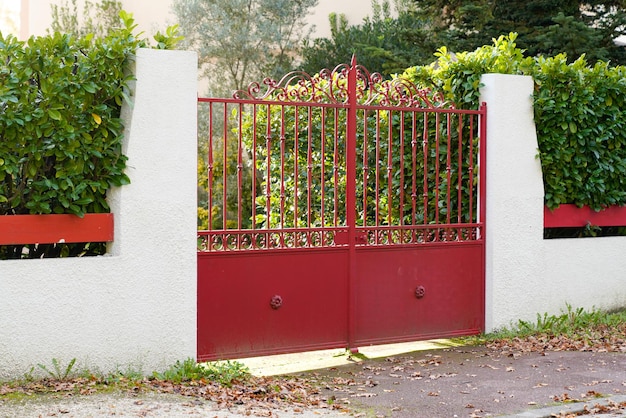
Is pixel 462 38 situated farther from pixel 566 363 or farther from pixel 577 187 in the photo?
pixel 566 363

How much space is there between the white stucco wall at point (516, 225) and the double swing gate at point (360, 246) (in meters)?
0.14

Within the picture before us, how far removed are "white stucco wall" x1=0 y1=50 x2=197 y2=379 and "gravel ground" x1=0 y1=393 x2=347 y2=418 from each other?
2.24ft

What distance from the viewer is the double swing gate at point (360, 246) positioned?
8117 mm

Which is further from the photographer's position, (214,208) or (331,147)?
(214,208)

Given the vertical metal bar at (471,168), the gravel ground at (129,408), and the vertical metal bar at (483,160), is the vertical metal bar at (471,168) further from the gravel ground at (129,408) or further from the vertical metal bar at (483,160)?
the gravel ground at (129,408)

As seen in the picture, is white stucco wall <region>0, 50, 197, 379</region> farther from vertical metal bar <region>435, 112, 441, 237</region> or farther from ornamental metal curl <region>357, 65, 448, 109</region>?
vertical metal bar <region>435, 112, 441, 237</region>

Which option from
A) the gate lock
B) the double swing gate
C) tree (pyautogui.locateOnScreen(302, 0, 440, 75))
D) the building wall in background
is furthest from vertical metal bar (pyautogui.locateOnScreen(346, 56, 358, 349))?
the building wall in background

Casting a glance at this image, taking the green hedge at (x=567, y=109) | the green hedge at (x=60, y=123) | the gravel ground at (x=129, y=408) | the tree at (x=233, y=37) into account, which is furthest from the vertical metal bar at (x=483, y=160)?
the tree at (x=233, y=37)

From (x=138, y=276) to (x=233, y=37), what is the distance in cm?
1472

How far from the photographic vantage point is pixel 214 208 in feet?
62.0

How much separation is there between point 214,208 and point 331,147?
7.78 metres

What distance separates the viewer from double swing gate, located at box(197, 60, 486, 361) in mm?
8117

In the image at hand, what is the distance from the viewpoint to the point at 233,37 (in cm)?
2144

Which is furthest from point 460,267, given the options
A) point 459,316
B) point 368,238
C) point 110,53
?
point 110,53
